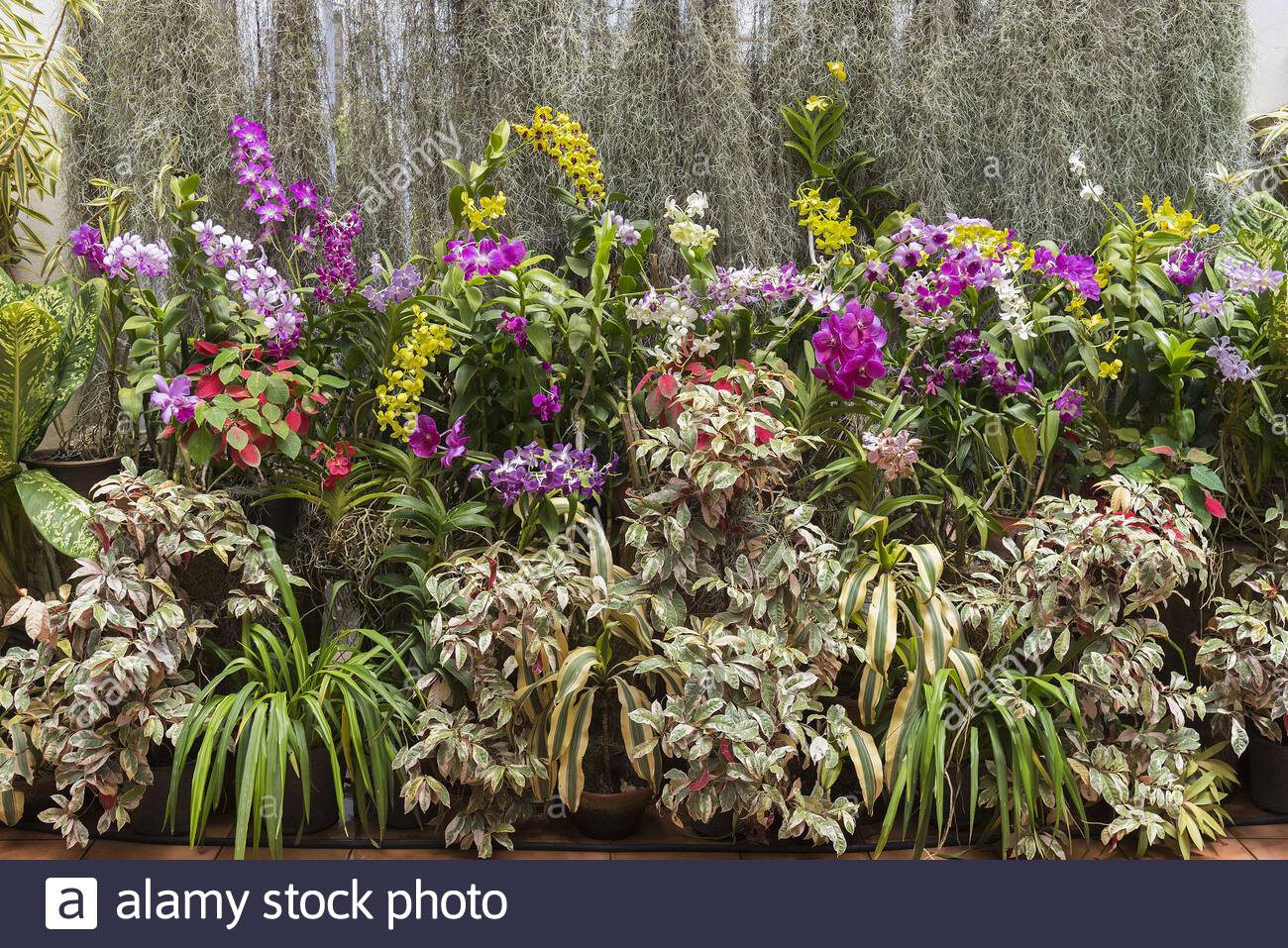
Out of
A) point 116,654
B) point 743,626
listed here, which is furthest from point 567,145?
point 116,654

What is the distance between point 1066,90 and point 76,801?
270 centimetres

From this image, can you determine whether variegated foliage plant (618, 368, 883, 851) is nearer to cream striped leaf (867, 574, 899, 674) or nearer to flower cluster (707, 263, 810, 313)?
cream striped leaf (867, 574, 899, 674)

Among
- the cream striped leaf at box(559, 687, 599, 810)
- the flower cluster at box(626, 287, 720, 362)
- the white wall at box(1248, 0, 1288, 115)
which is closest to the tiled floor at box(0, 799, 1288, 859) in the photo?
the cream striped leaf at box(559, 687, 599, 810)

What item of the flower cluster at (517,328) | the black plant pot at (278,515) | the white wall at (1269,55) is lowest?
the black plant pot at (278,515)

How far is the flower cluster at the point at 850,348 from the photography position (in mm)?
2064

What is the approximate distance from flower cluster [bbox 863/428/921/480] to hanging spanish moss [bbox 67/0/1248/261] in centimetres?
70

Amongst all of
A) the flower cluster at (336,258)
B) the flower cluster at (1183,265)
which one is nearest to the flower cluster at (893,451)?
the flower cluster at (1183,265)

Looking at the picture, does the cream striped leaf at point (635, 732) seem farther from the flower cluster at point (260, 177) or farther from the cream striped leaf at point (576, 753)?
the flower cluster at point (260, 177)

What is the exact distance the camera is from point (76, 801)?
77.8 inches

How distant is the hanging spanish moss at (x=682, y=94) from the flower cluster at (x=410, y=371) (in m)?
0.53

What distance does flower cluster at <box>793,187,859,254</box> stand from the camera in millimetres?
2412

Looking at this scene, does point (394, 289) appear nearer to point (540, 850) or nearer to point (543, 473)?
point (543, 473)

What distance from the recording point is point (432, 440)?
2209mm

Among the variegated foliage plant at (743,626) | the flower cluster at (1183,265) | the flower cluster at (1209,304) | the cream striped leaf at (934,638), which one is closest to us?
the variegated foliage plant at (743,626)
